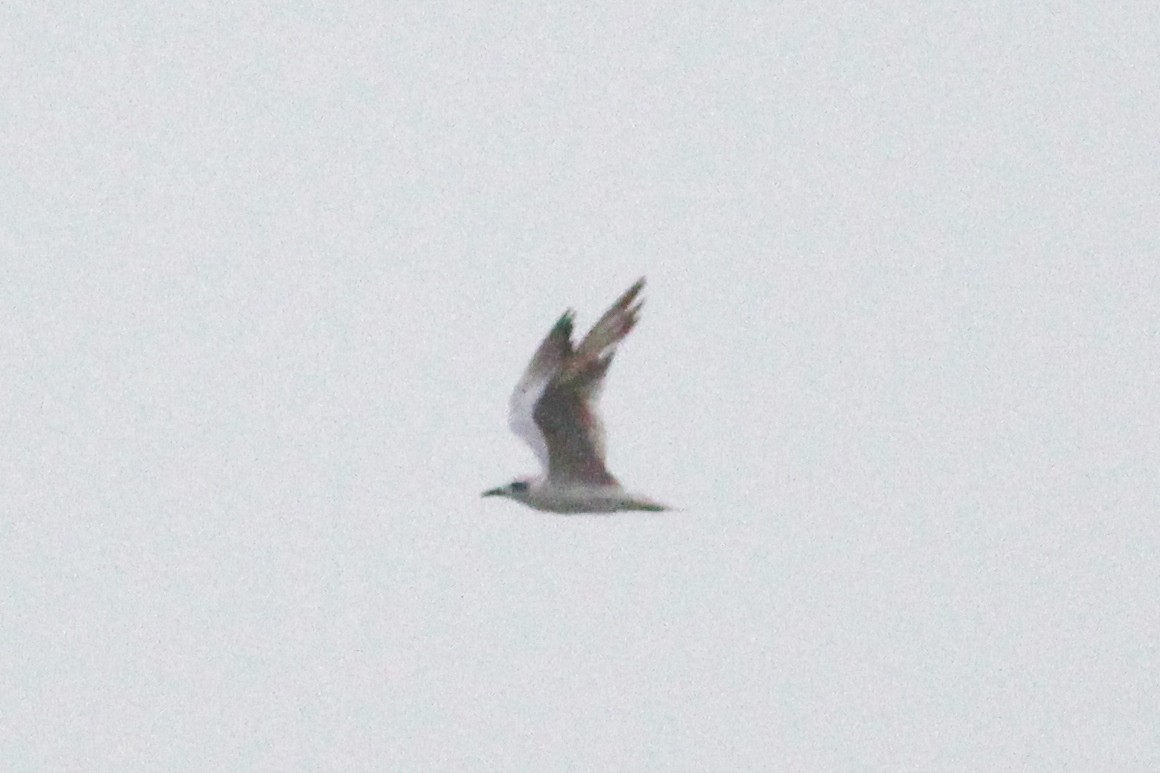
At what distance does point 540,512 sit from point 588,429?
106 centimetres

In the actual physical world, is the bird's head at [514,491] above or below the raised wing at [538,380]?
below

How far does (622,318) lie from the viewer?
2245 inches

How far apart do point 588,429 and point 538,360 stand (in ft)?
2.18

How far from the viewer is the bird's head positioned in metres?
57.8

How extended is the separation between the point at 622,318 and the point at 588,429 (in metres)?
0.91

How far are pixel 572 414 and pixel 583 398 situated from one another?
0.15m

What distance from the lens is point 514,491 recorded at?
57.9 metres

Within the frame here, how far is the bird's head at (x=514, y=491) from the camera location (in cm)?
5775

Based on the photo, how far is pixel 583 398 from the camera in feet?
188

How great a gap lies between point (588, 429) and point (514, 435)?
1.93ft

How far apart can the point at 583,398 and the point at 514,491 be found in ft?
3.79

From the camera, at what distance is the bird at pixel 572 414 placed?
57.1m

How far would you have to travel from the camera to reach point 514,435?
57344 mm

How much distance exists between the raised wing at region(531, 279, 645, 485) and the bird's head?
1.85 ft
